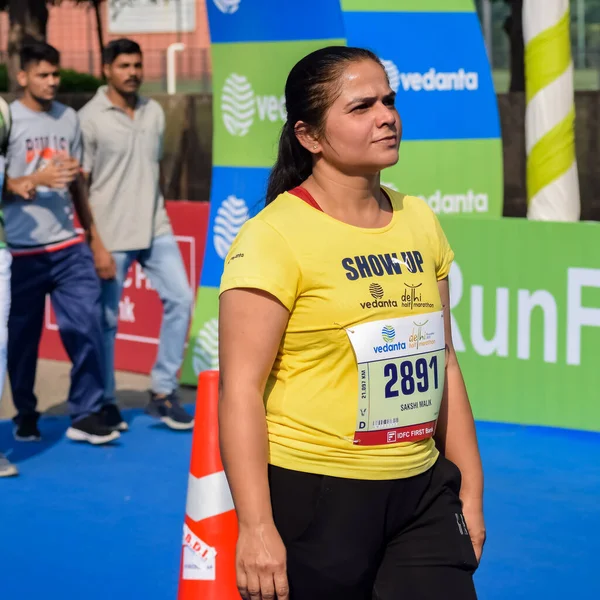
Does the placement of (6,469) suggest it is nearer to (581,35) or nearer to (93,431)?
(93,431)

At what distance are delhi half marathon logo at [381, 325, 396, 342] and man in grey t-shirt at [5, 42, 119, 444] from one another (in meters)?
3.96

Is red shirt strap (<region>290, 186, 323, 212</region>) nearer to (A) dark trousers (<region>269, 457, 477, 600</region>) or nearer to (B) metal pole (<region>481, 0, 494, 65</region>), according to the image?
(A) dark trousers (<region>269, 457, 477, 600</region>)

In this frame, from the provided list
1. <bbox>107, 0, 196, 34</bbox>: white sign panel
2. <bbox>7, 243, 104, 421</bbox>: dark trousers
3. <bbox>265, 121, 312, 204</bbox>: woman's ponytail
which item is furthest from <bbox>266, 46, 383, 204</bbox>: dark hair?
<bbox>107, 0, 196, 34</bbox>: white sign panel

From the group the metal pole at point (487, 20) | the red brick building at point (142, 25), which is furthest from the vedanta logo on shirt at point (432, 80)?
the red brick building at point (142, 25)

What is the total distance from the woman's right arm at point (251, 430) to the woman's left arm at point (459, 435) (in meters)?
0.55

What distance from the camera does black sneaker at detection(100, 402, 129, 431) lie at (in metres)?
7.41

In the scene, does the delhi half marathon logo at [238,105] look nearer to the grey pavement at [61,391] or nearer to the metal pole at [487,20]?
the grey pavement at [61,391]

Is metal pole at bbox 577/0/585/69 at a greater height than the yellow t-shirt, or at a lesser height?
greater

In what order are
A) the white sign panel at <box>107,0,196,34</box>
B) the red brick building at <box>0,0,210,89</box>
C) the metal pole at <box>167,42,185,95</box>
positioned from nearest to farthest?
1. the metal pole at <box>167,42,185,95</box>
2. the red brick building at <box>0,0,210,89</box>
3. the white sign panel at <box>107,0,196,34</box>

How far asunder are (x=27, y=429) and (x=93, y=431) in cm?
41

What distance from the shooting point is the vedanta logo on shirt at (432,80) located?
8016 mm

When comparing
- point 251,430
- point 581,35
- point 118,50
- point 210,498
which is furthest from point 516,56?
point 251,430

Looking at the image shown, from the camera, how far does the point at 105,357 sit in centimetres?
729

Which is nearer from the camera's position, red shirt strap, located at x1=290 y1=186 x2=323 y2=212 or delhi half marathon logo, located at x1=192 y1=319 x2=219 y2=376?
red shirt strap, located at x1=290 y1=186 x2=323 y2=212
